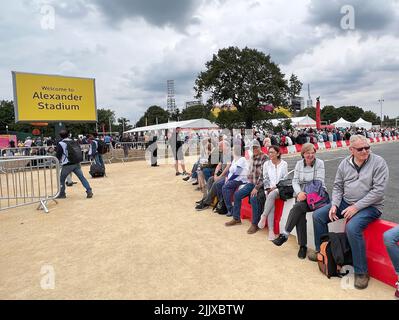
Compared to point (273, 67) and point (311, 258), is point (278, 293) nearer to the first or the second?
point (311, 258)

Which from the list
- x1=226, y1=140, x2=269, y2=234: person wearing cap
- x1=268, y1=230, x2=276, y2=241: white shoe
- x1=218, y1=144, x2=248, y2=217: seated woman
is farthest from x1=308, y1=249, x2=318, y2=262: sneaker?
x1=218, y1=144, x2=248, y2=217: seated woman

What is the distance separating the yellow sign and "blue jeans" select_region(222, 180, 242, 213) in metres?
14.4

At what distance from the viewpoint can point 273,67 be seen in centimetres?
4459

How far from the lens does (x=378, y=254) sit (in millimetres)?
3611

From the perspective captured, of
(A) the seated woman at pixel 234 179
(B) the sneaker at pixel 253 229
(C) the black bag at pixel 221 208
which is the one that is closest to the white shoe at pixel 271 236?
(B) the sneaker at pixel 253 229

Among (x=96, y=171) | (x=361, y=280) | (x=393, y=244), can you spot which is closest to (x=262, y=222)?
(x=361, y=280)

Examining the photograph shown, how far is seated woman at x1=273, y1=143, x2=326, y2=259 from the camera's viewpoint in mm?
4344

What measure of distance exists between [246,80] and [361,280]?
4253cm

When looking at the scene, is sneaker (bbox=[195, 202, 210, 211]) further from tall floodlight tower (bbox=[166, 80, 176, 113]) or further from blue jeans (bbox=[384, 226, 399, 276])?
tall floodlight tower (bbox=[166, 80, 176, 113])

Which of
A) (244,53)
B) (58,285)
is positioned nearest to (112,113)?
(244,53)

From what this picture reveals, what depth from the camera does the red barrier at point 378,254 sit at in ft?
11.3
